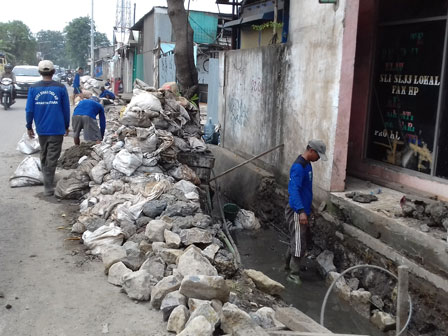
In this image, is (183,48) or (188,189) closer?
(188,189)

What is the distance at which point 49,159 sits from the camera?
6738 millimetres

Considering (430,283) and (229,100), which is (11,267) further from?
(229,100)

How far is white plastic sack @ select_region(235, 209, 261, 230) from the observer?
823 cm

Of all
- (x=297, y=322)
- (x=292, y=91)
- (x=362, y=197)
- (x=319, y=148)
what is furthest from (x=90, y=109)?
(x=297, y=322)

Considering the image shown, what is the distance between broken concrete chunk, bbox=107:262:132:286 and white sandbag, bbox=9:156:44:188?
349 centimetres

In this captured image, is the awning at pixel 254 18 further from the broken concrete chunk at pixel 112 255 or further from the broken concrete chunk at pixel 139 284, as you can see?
the broken concrete chunk at pixel 139 284

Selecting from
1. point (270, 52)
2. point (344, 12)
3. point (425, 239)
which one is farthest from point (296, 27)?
point (425, 239)

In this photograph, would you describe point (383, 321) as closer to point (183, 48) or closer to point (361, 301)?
point (361, 301)

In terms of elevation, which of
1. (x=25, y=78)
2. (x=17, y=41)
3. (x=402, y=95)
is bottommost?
(x=25, y=78)

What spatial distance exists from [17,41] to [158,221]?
66.6 m

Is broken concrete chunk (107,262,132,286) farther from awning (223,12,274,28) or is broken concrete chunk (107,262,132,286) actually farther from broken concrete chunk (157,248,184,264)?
awning (223,12,274,28)

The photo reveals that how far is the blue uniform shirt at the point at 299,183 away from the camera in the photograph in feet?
19.4

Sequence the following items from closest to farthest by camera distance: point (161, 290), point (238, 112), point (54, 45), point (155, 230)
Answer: point (161, 290), point (155, 230), point (238, 112), point (54, 45)

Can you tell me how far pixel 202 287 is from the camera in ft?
11.7
